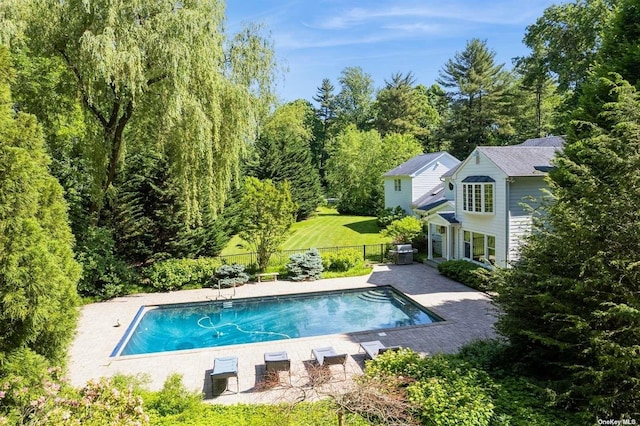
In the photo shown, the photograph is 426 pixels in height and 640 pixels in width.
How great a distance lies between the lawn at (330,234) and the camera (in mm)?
26000

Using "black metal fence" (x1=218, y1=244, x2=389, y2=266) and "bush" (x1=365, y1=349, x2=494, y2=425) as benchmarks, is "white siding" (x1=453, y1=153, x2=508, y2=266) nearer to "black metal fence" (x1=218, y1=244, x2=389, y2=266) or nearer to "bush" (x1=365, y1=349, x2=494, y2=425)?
"black metal fence" (x1=218, y1=244, x2=389, y2=266)

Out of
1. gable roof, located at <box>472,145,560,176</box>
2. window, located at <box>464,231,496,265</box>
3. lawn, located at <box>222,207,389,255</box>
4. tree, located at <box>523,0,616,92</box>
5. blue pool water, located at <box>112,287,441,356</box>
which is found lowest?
blue pool water, located at <box>112,287,441,356</box>

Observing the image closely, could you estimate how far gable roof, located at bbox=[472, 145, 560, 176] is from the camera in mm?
15891

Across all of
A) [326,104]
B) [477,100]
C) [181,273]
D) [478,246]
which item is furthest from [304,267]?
[326,104]

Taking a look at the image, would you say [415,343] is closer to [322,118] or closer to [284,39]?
[284,39]

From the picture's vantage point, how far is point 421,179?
29.3 m

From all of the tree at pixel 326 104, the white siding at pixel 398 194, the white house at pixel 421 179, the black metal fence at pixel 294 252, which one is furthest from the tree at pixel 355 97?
the black metal fence at pixel 294 252

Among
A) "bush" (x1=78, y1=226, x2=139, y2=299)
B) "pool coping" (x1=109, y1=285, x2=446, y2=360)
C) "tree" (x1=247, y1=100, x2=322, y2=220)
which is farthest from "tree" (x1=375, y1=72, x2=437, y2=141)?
"bush" (x1=78, y1=226, x2=139, y2=299)

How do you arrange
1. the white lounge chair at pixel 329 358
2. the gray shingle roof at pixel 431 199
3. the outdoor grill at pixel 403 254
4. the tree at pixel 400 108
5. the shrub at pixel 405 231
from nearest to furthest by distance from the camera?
the white lounge chair at pixel 329 358 → the outdoor grill at pixel 403 254 → the shrub at pixel 405 231 → the gray shingle roof at pixel 431 199 → the tree at pixel 400 108

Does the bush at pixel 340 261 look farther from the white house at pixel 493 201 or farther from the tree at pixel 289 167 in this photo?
the tree at pixel 289 167

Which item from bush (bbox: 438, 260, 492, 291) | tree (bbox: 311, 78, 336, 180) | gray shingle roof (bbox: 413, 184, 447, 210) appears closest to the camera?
bush (bbox: 438, 260, 492, 291)

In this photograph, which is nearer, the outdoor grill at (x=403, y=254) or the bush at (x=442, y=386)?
the bush at (x=442, y=386)

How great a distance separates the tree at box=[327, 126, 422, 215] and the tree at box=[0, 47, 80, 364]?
99.0 ft

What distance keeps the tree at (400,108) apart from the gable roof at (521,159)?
34298 millimetres
